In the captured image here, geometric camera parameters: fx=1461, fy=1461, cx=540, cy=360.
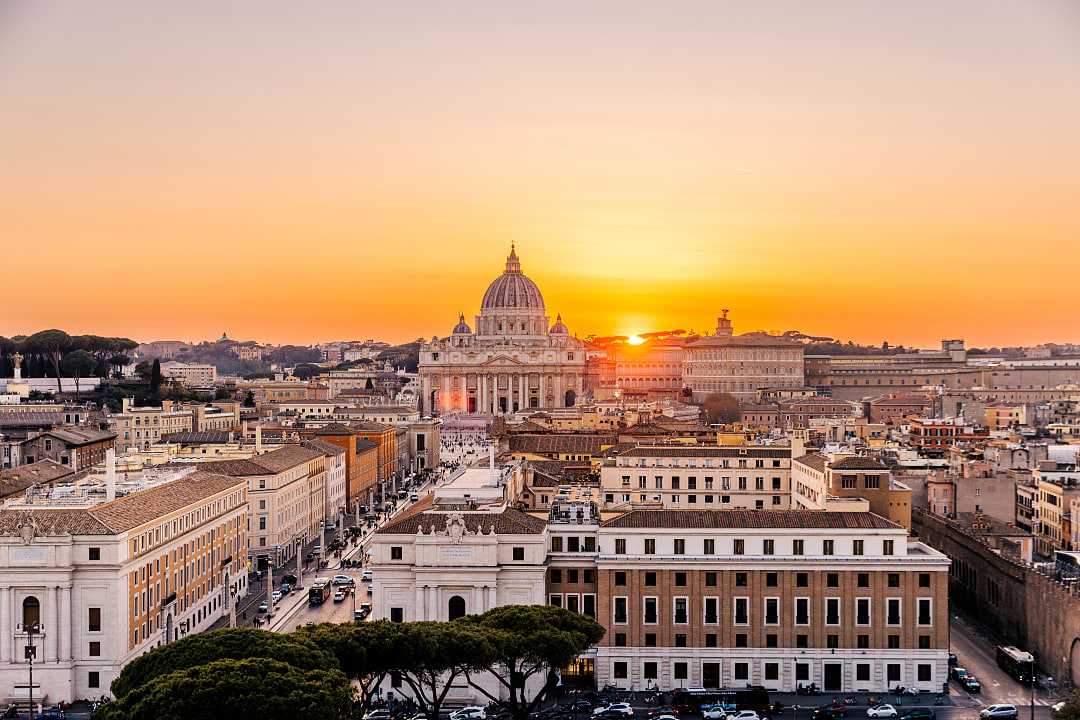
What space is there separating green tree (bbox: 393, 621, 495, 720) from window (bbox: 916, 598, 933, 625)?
31.2 ft

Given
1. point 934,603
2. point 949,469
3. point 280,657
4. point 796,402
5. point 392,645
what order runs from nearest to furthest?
point 280,657 < point 392,645 < point 934,603 < point 949,469 < point 796,402

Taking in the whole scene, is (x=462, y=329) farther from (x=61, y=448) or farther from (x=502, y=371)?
(x=61, y=448)

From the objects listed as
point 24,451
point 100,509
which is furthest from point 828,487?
point 24,451

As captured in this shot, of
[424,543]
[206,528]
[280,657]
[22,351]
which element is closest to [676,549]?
[424,543]

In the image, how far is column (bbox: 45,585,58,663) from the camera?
29.3 m

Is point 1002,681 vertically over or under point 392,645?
under

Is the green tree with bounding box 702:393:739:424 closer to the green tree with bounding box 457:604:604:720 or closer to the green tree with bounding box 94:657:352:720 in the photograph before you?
the green tree with bounding box 457:604:604:720

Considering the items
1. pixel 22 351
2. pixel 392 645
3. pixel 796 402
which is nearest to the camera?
pixel 392 645

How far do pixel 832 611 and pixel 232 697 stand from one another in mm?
14248

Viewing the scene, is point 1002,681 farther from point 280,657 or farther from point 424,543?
point 280,657

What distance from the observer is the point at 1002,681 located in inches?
1185

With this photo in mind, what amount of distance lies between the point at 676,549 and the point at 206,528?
503 inches

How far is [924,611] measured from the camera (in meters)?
29.5

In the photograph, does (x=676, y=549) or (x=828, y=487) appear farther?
(x=828, y=487)
